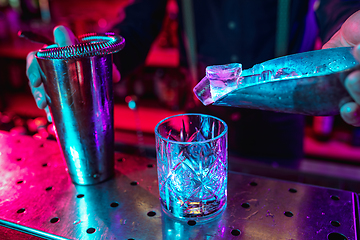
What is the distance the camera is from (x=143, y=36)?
1.03 metres

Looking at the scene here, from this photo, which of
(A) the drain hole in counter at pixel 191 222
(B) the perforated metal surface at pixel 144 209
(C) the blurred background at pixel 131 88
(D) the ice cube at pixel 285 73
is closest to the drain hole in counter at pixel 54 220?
(B) the perforated metal surface at pixel 144 209

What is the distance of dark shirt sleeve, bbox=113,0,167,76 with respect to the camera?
2.97 feet

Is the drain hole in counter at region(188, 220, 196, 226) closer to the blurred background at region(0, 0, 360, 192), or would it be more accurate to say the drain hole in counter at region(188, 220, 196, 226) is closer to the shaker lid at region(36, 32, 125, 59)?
the shaker lid at region(36, 32, 125, 59)

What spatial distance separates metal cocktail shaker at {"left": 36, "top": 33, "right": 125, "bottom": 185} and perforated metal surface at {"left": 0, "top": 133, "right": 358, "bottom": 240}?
0.18 feet

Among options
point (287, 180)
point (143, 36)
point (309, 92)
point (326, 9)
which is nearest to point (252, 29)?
point (326, 9)

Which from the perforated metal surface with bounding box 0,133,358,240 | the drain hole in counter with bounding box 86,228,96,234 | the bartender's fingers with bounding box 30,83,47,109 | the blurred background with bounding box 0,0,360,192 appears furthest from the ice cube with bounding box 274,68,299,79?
the blurred background with bounding box 0,0,360,192

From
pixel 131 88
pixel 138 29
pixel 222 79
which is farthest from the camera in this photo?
pixel 131 88

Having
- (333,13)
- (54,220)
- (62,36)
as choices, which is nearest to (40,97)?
(62,36)

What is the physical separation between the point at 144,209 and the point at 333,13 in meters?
0.73

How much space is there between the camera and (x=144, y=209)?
1.79 feet

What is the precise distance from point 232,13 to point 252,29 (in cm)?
9

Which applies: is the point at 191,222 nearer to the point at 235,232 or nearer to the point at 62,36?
the point at 235,232

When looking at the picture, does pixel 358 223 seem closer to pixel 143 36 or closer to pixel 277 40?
pixel 277 40

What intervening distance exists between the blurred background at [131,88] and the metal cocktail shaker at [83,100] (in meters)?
0.84
